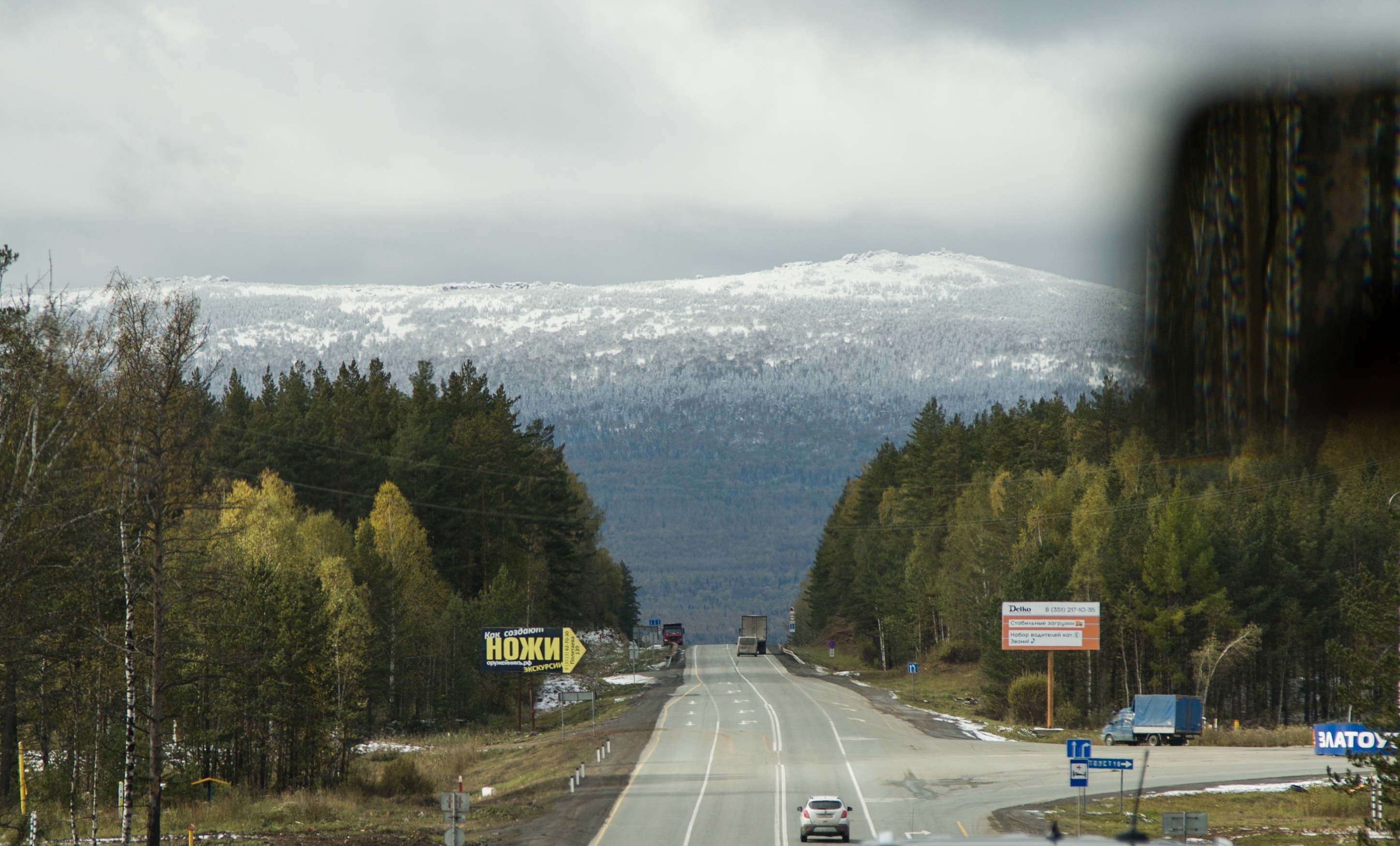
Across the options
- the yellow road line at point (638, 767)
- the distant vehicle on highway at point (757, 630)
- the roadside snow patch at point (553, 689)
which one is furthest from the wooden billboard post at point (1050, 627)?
the distant vehicle on highway at point (757, 630)

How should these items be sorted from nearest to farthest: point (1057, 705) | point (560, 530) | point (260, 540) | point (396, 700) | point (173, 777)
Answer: point (173, 777) < point (260, 540) < point (1057, 705) < point (396, 700) < point (560, 530)

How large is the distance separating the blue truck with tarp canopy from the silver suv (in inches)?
1362

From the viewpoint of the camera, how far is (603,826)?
125 ft

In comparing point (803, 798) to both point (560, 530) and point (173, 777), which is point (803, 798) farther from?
point (560, 530)

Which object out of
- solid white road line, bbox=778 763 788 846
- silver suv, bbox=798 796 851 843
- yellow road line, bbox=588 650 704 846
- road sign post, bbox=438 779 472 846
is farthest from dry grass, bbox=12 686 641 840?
road sign post, bbox=438 779 472 846

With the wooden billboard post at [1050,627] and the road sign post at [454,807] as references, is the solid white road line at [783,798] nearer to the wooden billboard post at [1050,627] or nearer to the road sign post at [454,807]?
the road sign post at [454,807]

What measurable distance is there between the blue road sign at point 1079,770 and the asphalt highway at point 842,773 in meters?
4.50

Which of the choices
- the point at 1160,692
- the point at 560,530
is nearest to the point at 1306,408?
the point at 1160,692

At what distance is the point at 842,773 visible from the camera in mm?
51000

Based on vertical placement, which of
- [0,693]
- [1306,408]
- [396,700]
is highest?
[1306,408]

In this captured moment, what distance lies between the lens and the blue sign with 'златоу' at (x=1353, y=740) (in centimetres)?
3238

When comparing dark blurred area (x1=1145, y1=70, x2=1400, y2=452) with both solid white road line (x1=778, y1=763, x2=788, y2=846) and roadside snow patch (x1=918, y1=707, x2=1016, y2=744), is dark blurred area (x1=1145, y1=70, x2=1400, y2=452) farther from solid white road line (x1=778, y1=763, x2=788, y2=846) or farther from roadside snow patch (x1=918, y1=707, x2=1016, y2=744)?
solid white road line (x1=778, y1=763, x2=788, y2=846)

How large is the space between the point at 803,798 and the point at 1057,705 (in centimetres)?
3734

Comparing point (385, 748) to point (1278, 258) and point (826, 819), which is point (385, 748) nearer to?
point (826, 819)
